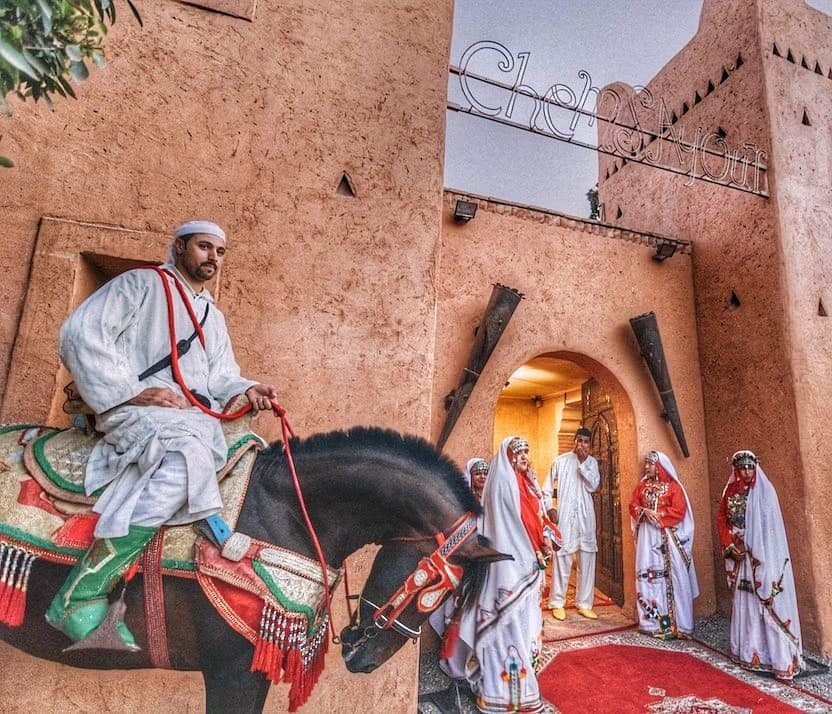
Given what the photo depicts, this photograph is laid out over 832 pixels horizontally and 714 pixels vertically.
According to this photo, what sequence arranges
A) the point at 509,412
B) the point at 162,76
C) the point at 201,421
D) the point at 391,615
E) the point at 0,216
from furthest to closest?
the point at 509,412 < the point at 162,76 < the point at 0,216 < the point at 201,421 < the point at 391,615

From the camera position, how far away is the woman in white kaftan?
396cm

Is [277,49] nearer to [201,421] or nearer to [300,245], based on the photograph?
[300,245]

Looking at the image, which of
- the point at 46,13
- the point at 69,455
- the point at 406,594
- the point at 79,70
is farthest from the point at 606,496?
the point at 46,13

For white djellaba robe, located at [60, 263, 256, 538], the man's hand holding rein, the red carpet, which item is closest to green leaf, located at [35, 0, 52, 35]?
white djellaba robe, located at [60, 263, 256, 538]

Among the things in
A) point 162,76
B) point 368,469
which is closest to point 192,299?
point 368,469

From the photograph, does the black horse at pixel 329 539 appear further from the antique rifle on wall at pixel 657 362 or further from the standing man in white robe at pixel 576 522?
the antique rifle on wall at pixel 657 362

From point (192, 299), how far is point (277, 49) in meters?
2.20

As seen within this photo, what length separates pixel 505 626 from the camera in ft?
11.2

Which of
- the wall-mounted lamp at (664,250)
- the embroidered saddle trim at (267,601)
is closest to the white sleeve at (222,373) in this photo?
the embroidered saddle trim at (267,601)

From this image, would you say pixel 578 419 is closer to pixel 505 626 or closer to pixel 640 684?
pixel 640 684

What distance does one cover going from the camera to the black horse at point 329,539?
166 centimetres

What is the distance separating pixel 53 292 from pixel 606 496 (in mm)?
6352

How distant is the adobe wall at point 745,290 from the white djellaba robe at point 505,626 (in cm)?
300

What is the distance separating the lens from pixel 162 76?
300cm
